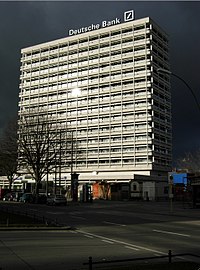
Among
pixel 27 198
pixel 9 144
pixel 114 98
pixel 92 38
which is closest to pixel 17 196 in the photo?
pixel 27 198

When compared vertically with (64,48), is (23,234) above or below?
below

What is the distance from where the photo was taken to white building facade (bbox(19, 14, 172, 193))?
97.0 meters

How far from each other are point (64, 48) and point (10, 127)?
219 feet

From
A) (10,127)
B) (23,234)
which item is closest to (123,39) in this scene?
(10,127)

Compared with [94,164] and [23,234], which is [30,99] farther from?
[23,234]

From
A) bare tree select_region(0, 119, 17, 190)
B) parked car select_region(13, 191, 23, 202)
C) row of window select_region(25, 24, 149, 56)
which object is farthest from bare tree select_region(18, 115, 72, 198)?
row of window select_region(25, 24, 149, 56)

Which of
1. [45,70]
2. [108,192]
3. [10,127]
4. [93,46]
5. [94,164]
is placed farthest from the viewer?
[45,70]

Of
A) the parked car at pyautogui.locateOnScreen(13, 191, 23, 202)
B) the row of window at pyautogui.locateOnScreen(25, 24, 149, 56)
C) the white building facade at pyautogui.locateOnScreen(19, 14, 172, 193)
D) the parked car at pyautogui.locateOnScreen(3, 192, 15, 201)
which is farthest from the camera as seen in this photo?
the row of window at pyautogui.locateOnScreen(25, 24, 149, 56)

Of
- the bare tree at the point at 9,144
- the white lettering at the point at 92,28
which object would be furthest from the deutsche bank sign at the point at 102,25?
the bare tree at the point at 9,144

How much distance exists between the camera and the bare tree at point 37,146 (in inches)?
2138

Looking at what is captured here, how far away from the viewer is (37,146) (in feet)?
179

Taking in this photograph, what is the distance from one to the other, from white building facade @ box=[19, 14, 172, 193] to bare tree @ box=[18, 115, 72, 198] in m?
33.8

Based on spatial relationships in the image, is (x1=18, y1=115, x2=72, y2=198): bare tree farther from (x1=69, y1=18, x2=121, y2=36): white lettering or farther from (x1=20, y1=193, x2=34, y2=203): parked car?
(x1=69, y1=18, x2=121, y2=36): white lettering

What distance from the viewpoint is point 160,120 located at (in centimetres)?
10169
